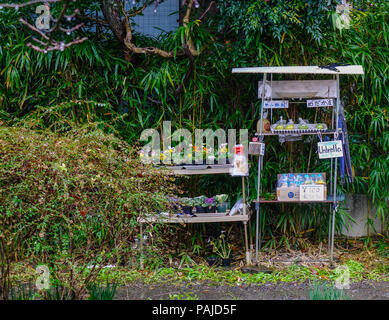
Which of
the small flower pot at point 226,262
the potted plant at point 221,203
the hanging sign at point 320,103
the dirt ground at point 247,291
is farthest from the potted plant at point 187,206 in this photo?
the hanging sign at point 320,103

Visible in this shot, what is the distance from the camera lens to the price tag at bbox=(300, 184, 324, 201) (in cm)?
450

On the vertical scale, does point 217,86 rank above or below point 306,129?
above

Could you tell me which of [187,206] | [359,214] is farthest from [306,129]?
[359,214]

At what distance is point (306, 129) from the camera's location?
4520 millimetres

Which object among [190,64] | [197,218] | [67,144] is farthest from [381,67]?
[67,144]

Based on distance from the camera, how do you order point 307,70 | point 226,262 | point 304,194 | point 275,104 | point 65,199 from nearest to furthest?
point 65,199 → point 307,70 → point 304,194 → point 275,104 → point 226,262

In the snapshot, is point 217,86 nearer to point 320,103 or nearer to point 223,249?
point 320,103

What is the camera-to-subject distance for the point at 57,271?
3438mm

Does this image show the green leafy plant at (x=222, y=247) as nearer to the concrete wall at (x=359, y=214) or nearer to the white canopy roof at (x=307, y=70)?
the concrete wall at (x=359, y=214)

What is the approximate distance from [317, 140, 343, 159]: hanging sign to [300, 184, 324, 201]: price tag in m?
0.31

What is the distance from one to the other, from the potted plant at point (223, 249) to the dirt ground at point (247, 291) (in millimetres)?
561

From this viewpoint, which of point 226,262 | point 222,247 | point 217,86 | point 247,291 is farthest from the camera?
point 217,86

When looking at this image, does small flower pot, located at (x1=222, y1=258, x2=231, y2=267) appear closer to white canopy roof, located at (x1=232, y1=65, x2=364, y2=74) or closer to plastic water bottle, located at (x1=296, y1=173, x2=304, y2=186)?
plastic water bottle, located at (x1=296, y1=173, x2=304, y2=186)

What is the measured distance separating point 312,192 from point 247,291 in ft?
3.84
